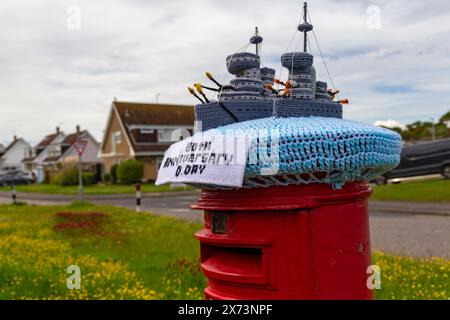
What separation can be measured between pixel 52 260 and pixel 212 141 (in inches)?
217

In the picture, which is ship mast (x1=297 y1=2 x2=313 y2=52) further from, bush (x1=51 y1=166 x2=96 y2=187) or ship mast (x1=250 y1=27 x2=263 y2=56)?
bush (x1=51 y1=166 x2=96 y2=187)

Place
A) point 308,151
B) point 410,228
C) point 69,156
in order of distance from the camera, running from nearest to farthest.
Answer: point 308,151 < point 410,228 < point 69,156

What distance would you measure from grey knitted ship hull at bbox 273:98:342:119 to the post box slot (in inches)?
21.8

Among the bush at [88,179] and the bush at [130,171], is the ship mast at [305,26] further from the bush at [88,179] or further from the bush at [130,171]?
the bush at [88,179]

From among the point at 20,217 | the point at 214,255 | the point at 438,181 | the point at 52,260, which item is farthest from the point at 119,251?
the point at 438,181

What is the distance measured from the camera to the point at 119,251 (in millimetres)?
7672

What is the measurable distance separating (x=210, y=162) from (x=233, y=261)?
465 mm

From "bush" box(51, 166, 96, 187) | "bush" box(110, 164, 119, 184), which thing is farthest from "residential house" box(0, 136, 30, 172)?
"bush" box(110, 164, 119, 184)

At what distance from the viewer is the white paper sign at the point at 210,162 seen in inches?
69.6

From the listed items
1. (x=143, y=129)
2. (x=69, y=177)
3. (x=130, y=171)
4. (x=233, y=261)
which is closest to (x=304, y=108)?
(x=233, y=261)

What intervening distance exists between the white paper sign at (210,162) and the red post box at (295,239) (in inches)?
6.4

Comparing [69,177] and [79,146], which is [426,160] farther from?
[69,177]

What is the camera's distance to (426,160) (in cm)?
1602
